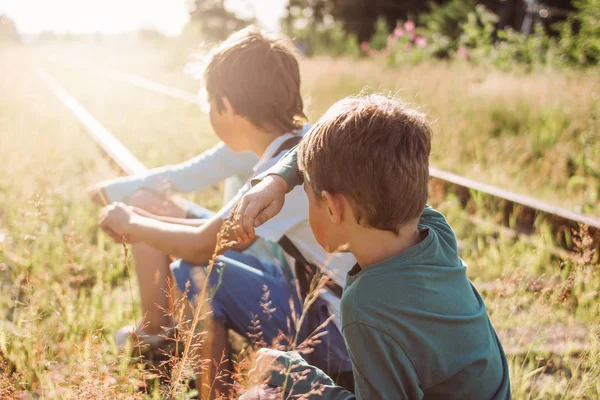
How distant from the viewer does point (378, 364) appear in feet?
4.16

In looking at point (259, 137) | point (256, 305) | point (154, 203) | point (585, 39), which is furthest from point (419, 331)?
point (585, 39)

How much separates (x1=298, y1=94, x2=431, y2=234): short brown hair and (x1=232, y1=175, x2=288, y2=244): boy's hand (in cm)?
25

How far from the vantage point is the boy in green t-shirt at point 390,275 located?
1287 mm

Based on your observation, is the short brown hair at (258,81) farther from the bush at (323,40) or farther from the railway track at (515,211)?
the bush at (323,40)

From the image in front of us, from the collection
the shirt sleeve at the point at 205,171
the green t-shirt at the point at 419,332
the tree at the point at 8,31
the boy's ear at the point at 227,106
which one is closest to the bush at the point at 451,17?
the shirt sleeve at the point at 205,171

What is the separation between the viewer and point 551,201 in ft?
14.8

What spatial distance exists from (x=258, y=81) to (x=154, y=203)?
879 millimetres

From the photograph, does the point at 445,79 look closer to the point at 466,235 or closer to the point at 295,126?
the point at 466,235

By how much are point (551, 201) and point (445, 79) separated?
476 centimetres

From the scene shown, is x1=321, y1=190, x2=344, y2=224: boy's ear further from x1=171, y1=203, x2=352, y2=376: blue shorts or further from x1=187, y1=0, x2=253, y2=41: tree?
x1=187, y1=0, x2=253, y2=41: tree

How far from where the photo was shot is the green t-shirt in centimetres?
128

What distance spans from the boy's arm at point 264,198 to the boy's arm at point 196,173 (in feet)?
3.63

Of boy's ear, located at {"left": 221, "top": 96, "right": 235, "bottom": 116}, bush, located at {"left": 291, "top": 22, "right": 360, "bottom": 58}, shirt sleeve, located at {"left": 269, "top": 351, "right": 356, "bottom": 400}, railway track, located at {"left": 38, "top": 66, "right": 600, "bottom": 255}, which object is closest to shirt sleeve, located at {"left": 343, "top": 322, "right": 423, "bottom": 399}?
shirt sleeve, located at {"left": 269, "top": 351, "right": 356, "bottom": 400}

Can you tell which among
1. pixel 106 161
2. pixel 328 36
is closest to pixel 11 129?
pixel 106 161
